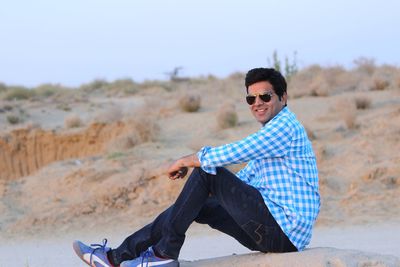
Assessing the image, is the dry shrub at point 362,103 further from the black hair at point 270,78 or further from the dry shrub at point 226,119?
the black hair at point 270,78

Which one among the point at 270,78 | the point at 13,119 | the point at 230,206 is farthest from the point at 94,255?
the point at 13,119

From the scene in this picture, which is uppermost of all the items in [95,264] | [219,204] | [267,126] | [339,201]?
[267,126]

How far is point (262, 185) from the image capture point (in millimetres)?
4648

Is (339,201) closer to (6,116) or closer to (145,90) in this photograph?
(6,116)

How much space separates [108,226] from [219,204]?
5.42 meters

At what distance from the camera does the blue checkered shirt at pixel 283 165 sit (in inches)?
176

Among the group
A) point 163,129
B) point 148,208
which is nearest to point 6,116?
point 163,129

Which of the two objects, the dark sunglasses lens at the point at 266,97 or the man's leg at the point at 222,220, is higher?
the dark sunglasses lens at the point at 266,97

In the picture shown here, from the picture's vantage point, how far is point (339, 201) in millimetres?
10344

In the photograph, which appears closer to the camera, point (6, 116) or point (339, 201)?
point (339, 201)

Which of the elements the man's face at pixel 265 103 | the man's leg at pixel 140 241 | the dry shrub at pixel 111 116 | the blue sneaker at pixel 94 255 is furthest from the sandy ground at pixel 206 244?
the dry shrub at pixel 111 116

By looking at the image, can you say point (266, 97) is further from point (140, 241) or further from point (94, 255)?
point (94, 255)

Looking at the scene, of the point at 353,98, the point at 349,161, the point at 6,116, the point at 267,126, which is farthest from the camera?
the point at 6,116

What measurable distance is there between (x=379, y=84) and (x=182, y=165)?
17134 mm
